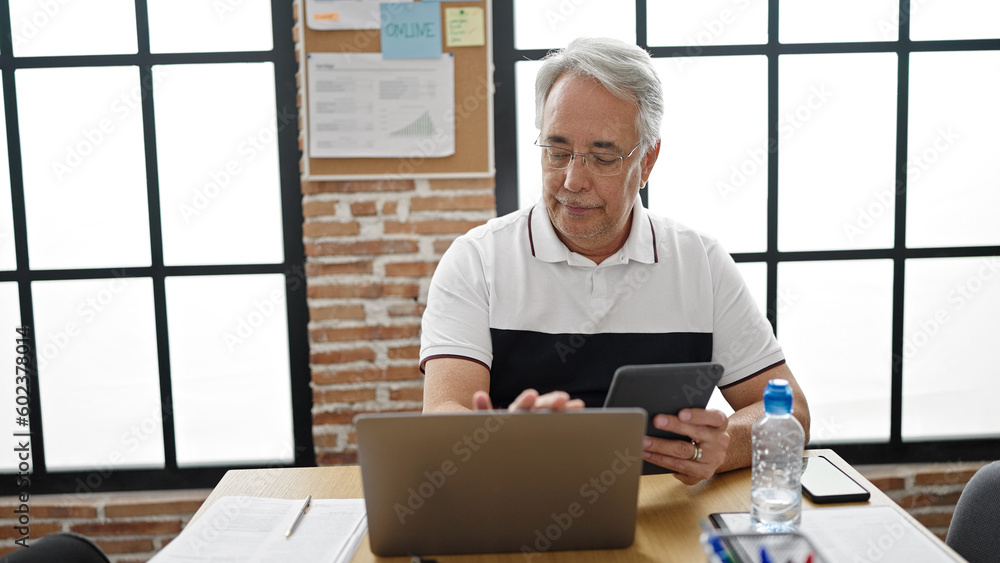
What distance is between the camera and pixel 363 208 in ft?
7.15

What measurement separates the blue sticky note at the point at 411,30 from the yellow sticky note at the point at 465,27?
31 mm

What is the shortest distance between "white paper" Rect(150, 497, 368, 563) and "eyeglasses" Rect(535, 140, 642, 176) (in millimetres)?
807

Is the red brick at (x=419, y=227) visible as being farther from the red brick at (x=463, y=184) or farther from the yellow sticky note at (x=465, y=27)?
the yellow sticky note at (x=465, y=27)

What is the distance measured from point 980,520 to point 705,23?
161 centimetres

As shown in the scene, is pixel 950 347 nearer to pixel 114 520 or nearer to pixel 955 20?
pixel 955 20

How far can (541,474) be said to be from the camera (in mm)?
900

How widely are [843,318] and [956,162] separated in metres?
0.62

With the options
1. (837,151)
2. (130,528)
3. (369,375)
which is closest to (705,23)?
(837,151)

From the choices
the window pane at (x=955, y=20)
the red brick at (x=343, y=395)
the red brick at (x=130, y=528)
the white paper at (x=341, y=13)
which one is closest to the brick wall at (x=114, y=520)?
the red brick at (x=130, y=528)

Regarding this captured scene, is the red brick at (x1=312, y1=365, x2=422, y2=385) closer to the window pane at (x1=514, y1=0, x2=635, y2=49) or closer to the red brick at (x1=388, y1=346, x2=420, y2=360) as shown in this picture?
the red brick at (x1=388, y1=346, x2=420, y2=360)

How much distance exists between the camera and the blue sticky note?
208 cm

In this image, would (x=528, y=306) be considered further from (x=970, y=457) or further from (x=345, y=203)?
(x=970, y=457)

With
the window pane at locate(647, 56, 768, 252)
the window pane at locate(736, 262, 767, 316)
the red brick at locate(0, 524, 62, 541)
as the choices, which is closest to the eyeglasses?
the window pane at locate(647, 56, 768, 252)

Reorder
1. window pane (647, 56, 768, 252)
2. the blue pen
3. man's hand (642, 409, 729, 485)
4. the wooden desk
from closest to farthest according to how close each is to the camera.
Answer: the blue pen, the wooden desk, man's hand (642, 409, 729, 485), window pane (647, 56, 768, 252)
